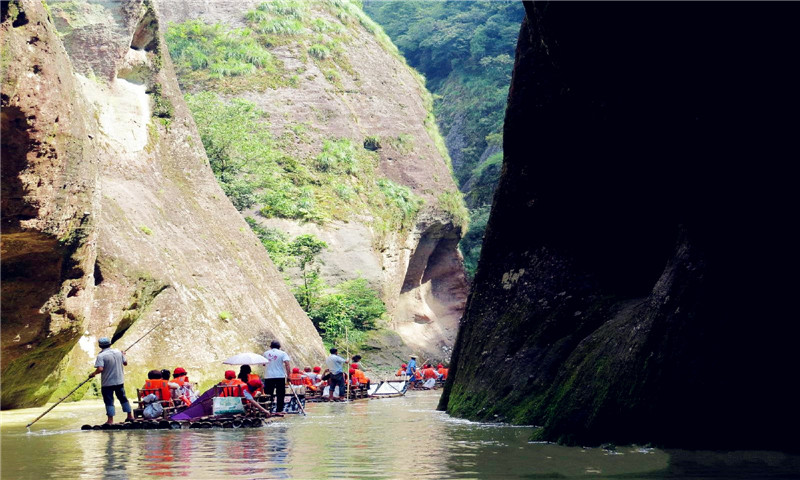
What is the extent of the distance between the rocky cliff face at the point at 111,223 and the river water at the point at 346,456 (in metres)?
2.79

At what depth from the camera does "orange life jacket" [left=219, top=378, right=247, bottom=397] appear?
17.2m

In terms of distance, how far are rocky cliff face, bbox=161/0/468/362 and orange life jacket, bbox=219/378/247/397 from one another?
90.9 ft

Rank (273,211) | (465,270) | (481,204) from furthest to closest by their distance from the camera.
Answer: (481,204) < (465,270) < (273,211)

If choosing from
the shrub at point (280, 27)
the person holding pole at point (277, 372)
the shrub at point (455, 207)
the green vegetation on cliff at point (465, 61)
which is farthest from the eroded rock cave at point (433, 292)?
the person holding pole at point (277, 372)

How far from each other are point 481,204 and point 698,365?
52980mm

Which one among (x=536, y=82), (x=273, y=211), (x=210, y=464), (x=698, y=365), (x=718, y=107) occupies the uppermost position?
(x=273, y=211)

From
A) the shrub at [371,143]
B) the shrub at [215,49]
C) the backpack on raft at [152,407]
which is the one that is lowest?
the backpack on raft at [152,407]

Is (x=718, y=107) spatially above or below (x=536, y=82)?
below

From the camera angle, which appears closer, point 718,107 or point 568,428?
point 718,107

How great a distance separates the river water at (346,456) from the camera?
28.9 ft

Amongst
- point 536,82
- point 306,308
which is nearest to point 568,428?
point 536,82

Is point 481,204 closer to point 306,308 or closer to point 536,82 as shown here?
point 306,308

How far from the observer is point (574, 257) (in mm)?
16203

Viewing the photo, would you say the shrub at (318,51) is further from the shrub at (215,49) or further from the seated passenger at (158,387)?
the seated passenger at (158,387)
